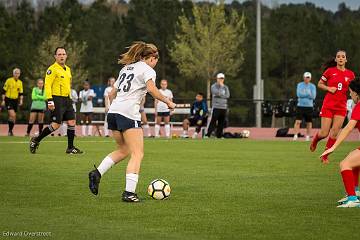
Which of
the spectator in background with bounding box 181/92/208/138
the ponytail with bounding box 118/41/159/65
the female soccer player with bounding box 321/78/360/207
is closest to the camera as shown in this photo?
the female soccer player with bounding box 321/78/360/207

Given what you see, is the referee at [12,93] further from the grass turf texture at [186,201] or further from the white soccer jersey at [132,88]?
the white soccer jersey at [132,88]

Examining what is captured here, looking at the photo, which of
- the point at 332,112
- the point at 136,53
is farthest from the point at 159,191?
the point at 332,112

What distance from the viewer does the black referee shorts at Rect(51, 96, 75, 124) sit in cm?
2094

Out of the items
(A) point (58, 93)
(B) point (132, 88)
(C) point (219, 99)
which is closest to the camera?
(B) point (132, 88)

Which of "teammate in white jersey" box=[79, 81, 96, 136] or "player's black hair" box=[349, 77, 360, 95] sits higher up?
"player's black hair" box=[349, 77, 360, 95]

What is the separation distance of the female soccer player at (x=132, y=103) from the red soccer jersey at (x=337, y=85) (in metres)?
7.84

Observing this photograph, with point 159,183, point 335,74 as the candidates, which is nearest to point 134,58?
point 159,183

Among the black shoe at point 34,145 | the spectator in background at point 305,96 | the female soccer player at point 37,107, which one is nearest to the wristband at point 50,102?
the black shoe at point 34,145

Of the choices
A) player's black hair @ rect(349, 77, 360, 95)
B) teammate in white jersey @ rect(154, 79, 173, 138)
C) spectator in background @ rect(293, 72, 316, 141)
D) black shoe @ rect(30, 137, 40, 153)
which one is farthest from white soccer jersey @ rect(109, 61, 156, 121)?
teammate in white jersey @ rect(154, 79, 173, 138)

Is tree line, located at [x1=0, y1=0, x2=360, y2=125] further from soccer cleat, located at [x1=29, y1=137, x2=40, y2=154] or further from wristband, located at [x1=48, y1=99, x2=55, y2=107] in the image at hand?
wristband, located at [x1=48, y1=99, x2=55, y2=107]

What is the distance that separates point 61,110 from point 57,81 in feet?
2.16

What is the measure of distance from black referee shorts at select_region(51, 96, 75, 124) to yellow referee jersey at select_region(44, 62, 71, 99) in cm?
12

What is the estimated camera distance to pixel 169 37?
3031 inches

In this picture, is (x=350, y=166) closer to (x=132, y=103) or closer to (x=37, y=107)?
(x=132, y=103)
